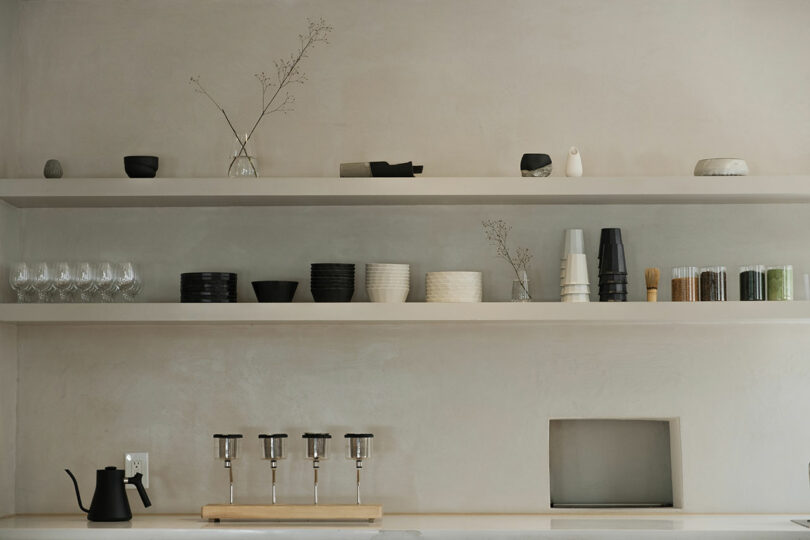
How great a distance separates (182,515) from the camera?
3.21m

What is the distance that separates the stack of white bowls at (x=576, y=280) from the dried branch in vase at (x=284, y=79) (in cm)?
115

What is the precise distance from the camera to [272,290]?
10.2 feet

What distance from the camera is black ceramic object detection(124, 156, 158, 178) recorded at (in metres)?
3.16

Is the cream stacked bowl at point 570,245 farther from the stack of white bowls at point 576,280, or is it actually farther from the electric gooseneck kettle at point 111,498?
the electric gooseneck kettle at point 111,498

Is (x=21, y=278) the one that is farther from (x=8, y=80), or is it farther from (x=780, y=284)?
(x=780, y=284)

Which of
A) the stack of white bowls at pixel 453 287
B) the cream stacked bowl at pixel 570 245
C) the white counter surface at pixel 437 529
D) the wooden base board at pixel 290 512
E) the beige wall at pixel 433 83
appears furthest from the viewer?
the beige wall at pixel 433 83

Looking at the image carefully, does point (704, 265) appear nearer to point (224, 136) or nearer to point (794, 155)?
point (794, 155)

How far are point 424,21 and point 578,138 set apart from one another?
705 millimetres

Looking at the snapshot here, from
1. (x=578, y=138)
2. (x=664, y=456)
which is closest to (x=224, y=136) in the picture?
(x=578, y=138)

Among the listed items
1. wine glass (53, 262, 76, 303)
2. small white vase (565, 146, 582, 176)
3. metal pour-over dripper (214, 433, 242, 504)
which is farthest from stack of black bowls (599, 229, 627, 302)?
wine glass (53, 262, 76, 303)

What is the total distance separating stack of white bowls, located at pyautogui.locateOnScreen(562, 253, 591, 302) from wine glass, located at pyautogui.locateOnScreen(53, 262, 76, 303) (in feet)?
5.47

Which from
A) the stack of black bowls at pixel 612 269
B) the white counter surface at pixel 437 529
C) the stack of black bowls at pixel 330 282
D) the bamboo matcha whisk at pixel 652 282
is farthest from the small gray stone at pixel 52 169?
the bamboo matcha whisk at pixel 652 282

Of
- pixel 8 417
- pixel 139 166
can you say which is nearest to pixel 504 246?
pixel 139 166

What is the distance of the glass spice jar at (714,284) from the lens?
123 inches
